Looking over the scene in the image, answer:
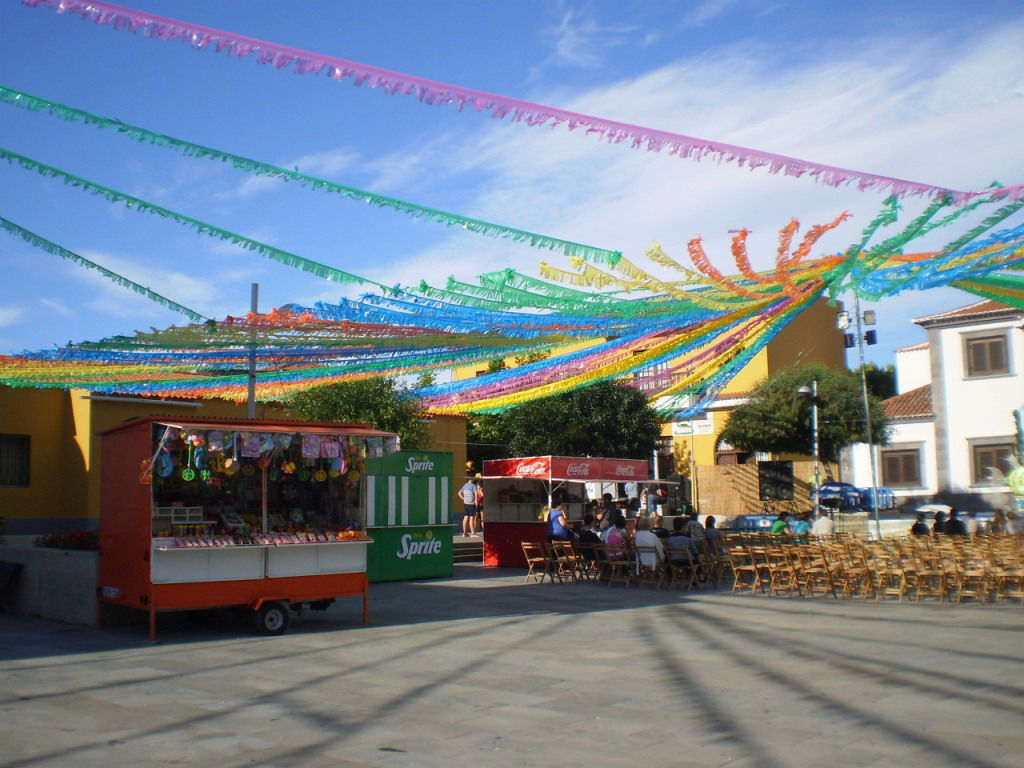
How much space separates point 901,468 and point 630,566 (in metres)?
22.6

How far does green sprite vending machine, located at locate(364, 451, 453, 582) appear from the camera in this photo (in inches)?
614

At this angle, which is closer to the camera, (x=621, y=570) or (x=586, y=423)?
(x=621, y=570)

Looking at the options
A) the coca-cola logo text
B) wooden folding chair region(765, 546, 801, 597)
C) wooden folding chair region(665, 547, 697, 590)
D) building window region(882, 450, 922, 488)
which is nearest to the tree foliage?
the coca-cola logo text

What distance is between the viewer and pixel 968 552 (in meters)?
13.5

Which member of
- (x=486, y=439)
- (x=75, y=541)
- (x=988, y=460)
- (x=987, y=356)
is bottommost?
(x=75, y=541)

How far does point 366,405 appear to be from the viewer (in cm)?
1992

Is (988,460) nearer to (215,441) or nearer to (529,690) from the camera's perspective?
(215,441)

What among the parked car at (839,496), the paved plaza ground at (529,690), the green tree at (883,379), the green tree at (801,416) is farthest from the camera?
the green tree at (883,379)

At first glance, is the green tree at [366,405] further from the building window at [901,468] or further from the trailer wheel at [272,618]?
the building window at [901,468]

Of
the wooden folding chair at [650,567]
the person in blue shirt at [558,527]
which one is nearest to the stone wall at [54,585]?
the wooden folding chair at [650,567]

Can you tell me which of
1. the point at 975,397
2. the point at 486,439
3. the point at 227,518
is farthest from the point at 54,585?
the point at 975,397

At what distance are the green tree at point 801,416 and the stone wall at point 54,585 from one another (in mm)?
24267

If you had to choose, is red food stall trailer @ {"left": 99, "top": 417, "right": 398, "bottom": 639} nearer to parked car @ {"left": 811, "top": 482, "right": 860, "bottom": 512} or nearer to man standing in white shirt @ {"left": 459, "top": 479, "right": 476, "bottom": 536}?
man standing in white shirt @ {"left": 459, "top": 479, "right": 476, "bottom": 536}

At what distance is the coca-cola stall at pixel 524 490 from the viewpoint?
18.2 m
